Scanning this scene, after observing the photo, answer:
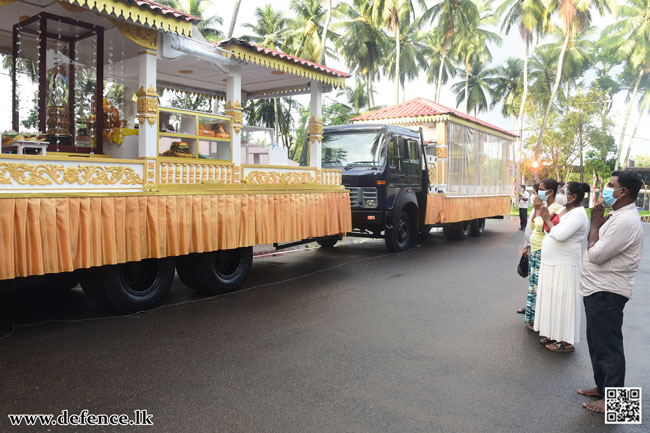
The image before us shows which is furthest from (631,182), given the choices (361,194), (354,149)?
(354,149)

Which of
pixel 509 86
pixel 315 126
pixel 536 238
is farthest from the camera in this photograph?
pixel 509 86

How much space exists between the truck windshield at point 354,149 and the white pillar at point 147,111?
18.0ft

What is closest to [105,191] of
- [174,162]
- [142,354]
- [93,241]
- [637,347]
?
[93,241]

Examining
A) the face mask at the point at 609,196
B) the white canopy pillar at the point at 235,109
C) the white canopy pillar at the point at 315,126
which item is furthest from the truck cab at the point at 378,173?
the face mask at the point at 609,196

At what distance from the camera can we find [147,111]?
6.39 meters

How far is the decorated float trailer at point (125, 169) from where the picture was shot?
508 centimetres

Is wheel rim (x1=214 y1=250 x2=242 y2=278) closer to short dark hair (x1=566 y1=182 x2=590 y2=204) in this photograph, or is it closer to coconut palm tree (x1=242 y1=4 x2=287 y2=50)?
short dark hair (x1=566 y1=182 x2=590 y2=204)

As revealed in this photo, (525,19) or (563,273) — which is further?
(525,19)

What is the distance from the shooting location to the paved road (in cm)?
346

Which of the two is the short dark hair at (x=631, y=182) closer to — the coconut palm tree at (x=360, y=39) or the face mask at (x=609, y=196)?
the face mask at (x=609, y=196)

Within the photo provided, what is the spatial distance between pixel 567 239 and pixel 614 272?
105 centimetres

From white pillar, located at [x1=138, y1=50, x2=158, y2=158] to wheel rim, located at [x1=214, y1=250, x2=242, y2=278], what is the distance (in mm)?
1820

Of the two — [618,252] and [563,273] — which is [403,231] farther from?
[618,252]

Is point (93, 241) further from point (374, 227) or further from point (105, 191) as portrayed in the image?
point (374, 227)
